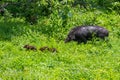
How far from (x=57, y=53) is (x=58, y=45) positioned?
41.1 inches

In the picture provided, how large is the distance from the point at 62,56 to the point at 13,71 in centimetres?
210

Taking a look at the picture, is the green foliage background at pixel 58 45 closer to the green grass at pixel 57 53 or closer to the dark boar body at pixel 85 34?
the green grass at pixel 57 53

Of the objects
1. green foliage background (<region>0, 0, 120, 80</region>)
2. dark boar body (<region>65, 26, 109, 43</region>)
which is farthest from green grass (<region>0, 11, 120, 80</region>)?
dark boar body (<region>65, 26, 109, 43</region>)

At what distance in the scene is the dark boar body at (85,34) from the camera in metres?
13.4

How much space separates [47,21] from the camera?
49.9ft

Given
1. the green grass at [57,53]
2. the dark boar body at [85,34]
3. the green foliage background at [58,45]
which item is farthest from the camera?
the dark boar body at [85,34]

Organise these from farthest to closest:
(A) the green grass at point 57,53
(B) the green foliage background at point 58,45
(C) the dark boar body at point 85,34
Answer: (C) the dark boar body at point 85,34 → (B) the green foliage background at point 58,45 → (A) the green grass at point 57,53

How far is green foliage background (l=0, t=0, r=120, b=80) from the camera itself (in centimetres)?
967

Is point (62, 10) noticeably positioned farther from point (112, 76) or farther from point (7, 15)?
point (112, 76)

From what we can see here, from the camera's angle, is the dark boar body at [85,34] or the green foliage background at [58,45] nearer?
the green foliage background at [58,45]

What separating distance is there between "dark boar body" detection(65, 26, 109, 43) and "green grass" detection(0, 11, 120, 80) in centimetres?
32

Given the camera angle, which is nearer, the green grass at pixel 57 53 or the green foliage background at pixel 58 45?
the green grass at pixel 57 53

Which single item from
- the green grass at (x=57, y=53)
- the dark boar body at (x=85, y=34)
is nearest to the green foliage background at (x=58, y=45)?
the green grass at (x=57, y=53)

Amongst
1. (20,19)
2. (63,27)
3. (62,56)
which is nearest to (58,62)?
(62,56)
